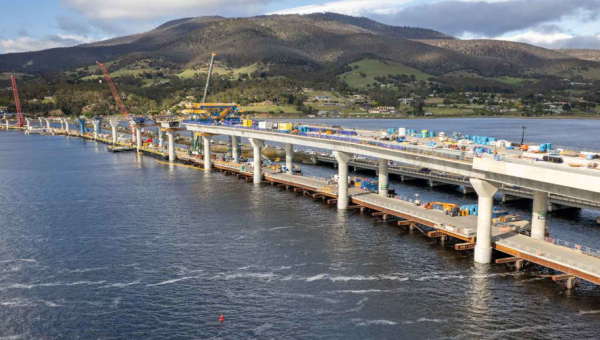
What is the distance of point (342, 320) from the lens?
6241 centimetres

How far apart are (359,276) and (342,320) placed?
13.8 meters

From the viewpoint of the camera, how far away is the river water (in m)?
60.9

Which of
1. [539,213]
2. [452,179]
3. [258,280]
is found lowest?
[258,280]

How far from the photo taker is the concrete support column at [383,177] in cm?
11488

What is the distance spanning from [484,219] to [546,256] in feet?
31.4

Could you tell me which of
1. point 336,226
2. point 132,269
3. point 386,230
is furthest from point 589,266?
point 132,269

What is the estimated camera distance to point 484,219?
77875 millimetres

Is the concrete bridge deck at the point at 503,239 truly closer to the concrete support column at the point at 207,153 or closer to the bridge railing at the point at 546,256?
the bridge railing at the point at 546,256

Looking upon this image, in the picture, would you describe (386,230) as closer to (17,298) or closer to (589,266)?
(589,266)

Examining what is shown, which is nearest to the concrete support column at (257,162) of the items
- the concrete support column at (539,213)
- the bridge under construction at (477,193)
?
the bridge under construction at (477,193)

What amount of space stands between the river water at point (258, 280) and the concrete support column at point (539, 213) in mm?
7956

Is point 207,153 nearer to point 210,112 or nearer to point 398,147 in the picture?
point 210,112

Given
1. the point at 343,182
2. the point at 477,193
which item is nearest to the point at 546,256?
the point at 477,193

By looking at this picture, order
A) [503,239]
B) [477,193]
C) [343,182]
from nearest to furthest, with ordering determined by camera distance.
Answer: [503,239] < [477,193] < [343,182]
